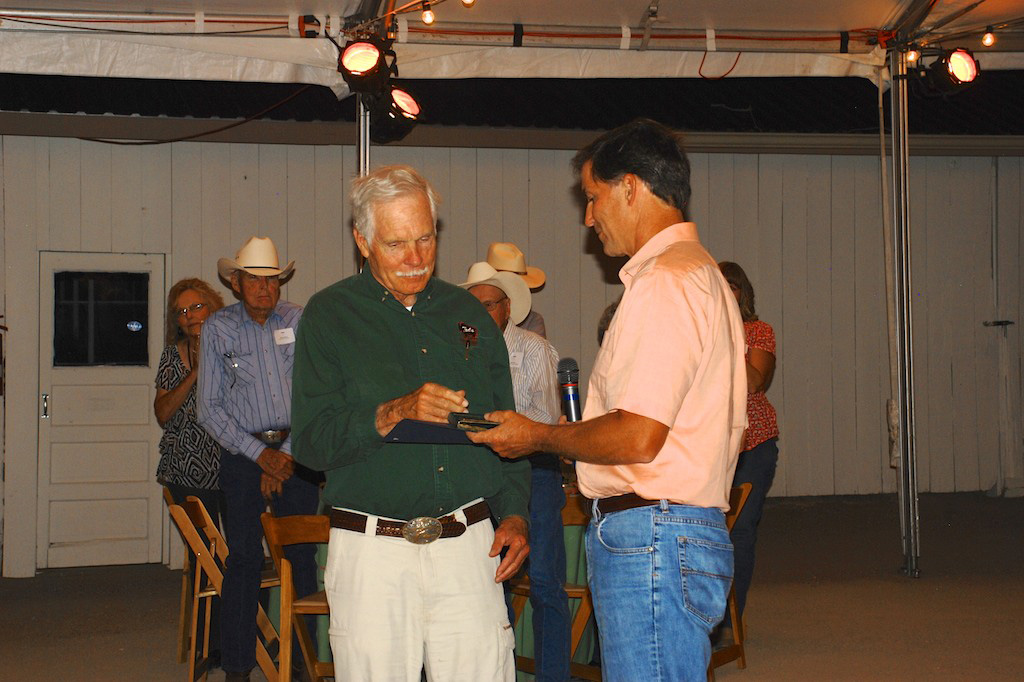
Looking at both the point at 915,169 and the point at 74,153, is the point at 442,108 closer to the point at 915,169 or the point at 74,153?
the point at 74,153

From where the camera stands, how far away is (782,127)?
28.1 feet

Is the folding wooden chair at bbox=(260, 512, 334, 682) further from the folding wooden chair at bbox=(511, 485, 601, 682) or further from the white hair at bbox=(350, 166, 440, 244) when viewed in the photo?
the white hair at bbox=(350, 166, 440, 244)

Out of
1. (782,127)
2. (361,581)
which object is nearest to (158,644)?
(361,581)

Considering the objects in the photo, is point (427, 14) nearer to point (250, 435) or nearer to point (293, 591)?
point (250, 435)

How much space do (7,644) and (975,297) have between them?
8.44m

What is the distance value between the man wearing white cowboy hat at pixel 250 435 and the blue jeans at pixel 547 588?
1.06 m

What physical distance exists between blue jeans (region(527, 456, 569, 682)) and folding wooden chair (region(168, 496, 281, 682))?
118cm

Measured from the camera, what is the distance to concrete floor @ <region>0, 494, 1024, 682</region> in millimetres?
5066

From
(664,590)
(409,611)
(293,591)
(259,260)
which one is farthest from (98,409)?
(664,590)

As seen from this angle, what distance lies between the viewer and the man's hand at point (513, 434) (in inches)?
89.7

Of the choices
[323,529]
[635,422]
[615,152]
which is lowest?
[323,529]

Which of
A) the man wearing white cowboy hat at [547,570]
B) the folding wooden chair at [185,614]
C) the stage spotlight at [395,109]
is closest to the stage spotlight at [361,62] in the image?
the stage spotlight at [395,109]

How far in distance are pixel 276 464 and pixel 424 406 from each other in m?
2.60

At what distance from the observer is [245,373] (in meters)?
4.86
